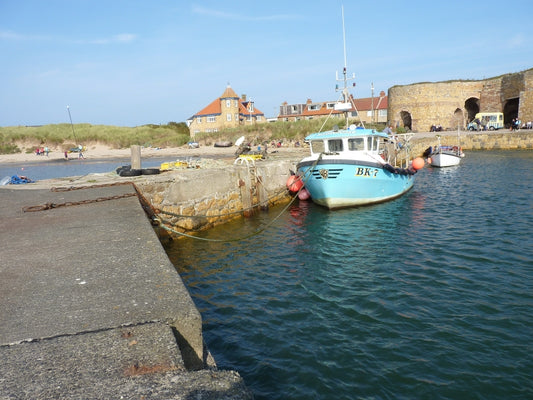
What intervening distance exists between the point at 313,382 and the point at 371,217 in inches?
381

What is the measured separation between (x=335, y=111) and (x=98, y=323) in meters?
70.6

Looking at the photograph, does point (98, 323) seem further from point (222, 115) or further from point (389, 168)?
point (222, 115)

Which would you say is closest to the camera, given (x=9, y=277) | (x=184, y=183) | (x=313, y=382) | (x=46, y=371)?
(x=46, y=371)

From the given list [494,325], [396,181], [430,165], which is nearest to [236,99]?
[430,165]

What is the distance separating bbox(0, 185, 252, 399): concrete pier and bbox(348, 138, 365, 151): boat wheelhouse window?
35.5 feet

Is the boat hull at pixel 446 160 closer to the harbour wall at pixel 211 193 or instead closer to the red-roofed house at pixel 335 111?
the harbour wall at pixel 211 193

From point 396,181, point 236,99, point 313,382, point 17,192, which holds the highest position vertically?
point 236,99

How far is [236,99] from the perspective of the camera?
68938 mm

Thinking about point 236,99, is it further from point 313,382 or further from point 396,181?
point 313,382

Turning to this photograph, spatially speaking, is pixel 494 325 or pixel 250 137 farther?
pixel 250 137

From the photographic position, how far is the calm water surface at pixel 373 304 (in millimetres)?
4977

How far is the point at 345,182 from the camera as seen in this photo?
1459 centimetres

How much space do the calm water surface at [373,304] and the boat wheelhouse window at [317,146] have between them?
3600 millimetres

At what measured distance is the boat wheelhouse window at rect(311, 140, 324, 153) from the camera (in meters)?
15.7
